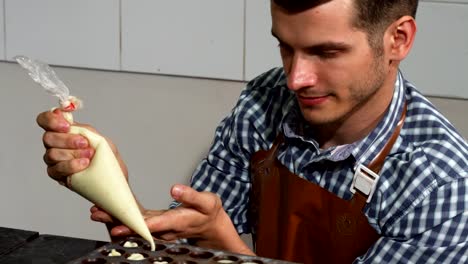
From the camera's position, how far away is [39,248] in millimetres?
1113

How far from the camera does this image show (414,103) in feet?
4.51

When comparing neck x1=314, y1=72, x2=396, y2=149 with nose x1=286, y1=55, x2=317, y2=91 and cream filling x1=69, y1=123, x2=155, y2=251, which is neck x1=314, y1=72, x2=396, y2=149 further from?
cream filling x1=69, y1=123, x2=155, y2=251

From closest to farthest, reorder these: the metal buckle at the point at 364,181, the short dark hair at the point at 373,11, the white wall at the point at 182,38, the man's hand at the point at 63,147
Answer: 1. the man's hand at the point at 63,147
2. the short dark hair at the point at 373,11
3. the metal buckle at the point at 364,181
4. the white wall at the point at 182,38

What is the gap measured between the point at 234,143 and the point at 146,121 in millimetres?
702

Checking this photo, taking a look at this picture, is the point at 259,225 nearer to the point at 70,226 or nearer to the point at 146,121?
the point at 146,121

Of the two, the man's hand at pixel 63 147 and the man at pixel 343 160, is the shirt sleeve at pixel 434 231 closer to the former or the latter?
the man at pixel 343 160

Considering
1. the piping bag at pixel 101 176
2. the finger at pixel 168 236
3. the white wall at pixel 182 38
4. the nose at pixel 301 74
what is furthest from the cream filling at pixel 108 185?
the white wall at pixel 182 38

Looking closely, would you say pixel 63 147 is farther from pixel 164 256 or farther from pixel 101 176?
pixel 164 256

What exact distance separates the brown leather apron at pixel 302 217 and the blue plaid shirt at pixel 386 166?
2 centimetres

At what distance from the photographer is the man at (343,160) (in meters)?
1.23

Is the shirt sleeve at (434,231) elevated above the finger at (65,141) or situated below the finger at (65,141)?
below

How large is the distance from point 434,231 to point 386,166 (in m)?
0.13

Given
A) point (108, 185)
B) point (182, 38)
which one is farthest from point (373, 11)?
point (182, 38)

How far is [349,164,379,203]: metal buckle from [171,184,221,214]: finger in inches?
9.2
